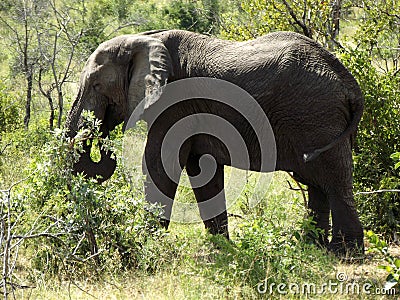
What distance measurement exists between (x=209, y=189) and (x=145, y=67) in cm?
117

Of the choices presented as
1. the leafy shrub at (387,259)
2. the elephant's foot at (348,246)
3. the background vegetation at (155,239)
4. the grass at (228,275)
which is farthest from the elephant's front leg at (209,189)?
the leafy shrub at (387,259)

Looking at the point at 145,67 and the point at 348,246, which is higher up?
the point at 145,67

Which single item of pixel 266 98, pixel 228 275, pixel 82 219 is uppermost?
pixel 266 98

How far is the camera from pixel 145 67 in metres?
5.19

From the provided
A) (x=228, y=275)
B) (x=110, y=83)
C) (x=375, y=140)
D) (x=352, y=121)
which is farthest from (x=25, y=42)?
(x=228, y=275)

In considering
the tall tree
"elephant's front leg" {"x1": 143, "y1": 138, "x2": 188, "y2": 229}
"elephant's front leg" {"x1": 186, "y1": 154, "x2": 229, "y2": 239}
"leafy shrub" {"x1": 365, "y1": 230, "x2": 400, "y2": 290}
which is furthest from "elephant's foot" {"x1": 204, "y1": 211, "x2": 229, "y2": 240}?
the tall tree

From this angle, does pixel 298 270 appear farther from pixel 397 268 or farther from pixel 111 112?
pixel 111 112

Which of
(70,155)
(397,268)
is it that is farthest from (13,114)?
(397,268)

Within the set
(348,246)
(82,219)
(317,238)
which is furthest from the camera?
(317,238)

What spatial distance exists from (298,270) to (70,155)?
1540 mm

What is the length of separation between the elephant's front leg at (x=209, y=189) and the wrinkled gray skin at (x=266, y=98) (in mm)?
29

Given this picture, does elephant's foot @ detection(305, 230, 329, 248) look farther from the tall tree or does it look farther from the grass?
the tall tree

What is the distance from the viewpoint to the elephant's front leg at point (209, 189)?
18.2ft

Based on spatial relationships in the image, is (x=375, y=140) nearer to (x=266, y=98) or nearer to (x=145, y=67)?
(x=266, y=98)
